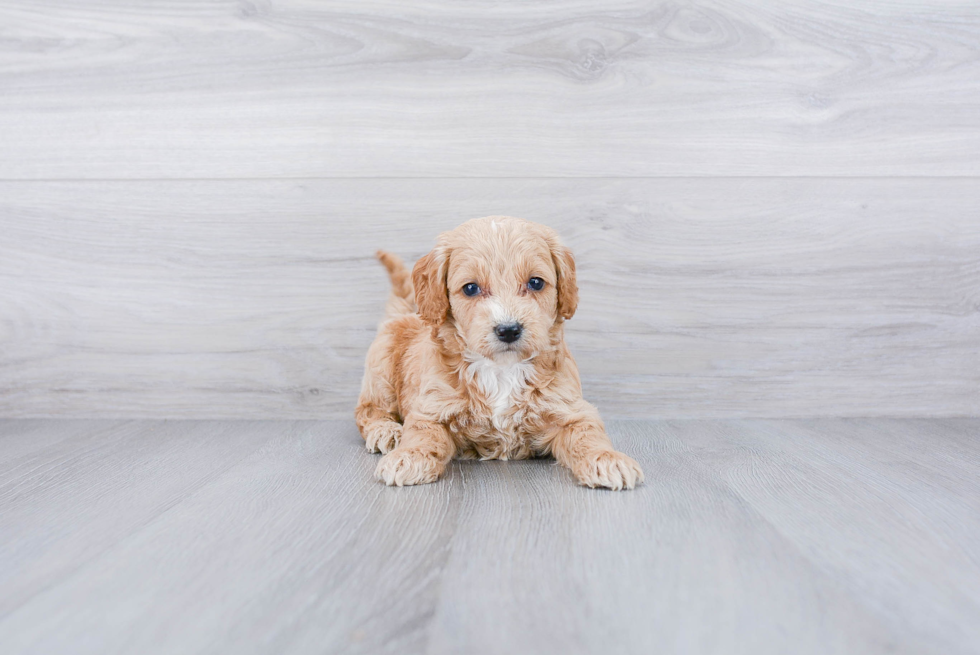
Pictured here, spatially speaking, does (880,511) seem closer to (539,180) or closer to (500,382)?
(500,382)

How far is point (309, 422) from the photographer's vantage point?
7.32 ft

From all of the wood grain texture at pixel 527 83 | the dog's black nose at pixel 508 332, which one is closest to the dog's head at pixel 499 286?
the dog's black nose at pixel 508 332

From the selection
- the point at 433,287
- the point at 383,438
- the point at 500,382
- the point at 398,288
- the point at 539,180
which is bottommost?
the point at 383,438

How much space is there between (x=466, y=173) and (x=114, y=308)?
131 cm

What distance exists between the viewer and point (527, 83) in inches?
84.7

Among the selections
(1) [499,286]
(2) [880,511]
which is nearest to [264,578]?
(1) [499,286]

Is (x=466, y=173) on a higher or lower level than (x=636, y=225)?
higher

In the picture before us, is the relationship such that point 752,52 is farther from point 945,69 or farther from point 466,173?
point 466,173

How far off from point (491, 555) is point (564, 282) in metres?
0.73

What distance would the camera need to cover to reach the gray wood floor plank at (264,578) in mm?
801

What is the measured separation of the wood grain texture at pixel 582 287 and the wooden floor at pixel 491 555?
0.50 m

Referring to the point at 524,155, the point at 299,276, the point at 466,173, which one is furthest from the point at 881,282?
the point at 299,276

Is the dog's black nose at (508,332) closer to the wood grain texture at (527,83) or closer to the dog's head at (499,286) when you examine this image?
the dog's head at (499,286)

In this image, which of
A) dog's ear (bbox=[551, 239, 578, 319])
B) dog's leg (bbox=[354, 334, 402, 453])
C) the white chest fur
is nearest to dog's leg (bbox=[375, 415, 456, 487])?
the white chest fur
